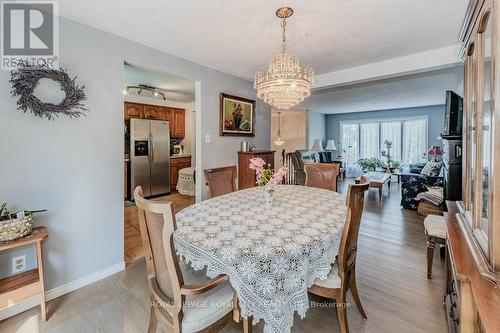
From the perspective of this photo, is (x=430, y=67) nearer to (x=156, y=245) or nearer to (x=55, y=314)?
(x=156, y=245)

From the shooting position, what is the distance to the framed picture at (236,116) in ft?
11.6

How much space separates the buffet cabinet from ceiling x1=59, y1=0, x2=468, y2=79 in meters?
0.73

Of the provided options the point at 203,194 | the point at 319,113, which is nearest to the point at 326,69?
the point at 203,194

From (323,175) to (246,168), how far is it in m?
1.24

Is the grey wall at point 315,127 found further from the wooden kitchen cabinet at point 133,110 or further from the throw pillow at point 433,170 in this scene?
the wooden kitchen cabinet at point 133,110

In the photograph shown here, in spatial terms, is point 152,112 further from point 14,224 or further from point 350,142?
point 350,142

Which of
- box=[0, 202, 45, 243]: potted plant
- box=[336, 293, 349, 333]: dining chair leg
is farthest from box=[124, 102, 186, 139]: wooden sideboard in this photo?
box=[336, 293, 349, 333]: dining chair leg

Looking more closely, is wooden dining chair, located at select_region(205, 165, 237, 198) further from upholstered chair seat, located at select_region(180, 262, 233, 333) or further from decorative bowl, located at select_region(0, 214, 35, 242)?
decorative bowl, located at select_region(0, 214, 35, 242)

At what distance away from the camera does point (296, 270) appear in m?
1.19

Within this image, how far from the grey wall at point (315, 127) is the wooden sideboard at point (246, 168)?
479 centimetres

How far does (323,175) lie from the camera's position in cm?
300

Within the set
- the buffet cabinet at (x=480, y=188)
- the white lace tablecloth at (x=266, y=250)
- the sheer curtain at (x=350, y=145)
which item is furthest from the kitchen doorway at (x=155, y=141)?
the sheer curtain at (x=350, y=145)

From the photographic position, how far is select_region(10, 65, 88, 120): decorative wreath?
179 cm

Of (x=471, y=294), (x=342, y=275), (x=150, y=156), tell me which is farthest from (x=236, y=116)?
(x=471, y=294)
